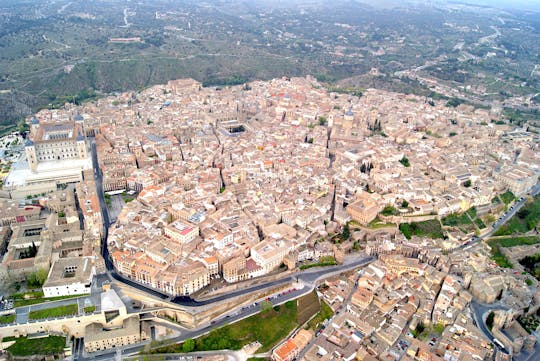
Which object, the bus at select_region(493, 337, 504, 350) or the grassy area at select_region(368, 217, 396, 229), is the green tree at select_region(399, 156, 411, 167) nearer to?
the grassy area at select_region(368, 217, 396, 229)

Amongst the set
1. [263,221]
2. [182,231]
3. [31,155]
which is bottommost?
[263,221]

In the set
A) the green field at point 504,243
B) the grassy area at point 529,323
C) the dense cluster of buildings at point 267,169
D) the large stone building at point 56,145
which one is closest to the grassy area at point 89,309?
the dense cluster of buildings at point 267,169

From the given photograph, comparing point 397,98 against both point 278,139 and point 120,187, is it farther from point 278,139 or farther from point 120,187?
A: point 120,187

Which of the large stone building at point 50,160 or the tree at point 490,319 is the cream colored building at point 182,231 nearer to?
the large stone building at point 50,160

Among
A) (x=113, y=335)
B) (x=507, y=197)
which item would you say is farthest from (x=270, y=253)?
(x=507, y=197)

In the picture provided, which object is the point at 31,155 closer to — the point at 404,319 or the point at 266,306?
the point at 266,306

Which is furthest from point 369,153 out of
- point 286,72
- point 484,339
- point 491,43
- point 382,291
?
point 491,43

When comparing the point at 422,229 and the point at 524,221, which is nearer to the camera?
the point at 422,229
